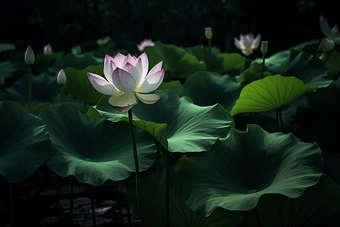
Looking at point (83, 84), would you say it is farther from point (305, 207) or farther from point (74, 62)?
point (305, 207)

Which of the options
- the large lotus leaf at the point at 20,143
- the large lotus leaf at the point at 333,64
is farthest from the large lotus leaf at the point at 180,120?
the large lotus leaf at the point at 333,64

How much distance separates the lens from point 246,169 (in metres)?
0.93

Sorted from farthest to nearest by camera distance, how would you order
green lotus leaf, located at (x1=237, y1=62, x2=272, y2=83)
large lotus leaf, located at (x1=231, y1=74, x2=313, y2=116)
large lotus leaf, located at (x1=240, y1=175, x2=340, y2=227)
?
green lotus leaf, located at (x1=237, y1=62, x2=272, y2=83), large lotus leaf, located at (x1=231, y1=74, x2=313, y2=116), large lotus leaf, located at (x1=240, y1=175, x2=340, y2=227)

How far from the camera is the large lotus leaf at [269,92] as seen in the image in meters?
1.10

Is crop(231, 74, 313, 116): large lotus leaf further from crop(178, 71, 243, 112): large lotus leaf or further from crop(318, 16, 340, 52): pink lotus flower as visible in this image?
crop(318, 16, 340, 52): pink lotus flower

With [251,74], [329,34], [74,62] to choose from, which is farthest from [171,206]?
[74,62]

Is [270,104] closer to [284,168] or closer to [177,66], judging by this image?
[284,168]

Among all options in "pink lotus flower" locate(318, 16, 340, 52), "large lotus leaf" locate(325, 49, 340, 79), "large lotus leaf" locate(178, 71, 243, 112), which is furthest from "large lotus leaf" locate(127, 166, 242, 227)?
"large lotus leaf" locate(325, 49, 340, 79)

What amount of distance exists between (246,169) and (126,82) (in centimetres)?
47

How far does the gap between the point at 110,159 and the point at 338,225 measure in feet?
2.47

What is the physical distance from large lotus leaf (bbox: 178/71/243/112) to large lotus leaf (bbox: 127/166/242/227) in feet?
1.62

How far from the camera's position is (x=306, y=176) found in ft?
2.68

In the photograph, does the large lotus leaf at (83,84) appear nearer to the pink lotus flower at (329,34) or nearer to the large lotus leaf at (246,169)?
the large lotus leaf at (246,169)

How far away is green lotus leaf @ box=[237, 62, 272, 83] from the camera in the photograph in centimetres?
151
